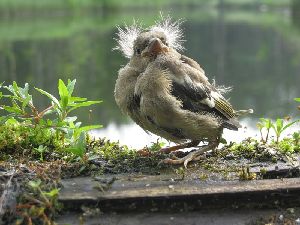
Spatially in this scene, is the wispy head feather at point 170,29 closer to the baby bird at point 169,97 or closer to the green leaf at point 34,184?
the baby bird at point 169,97

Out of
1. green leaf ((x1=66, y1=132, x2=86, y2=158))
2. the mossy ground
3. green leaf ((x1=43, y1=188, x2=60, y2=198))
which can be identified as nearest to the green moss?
the mossy ground

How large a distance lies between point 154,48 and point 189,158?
948 millimetres

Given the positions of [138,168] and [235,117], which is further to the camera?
[235,117]

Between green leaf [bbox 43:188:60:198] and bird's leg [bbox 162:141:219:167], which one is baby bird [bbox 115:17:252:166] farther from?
green leaf [bbox 43:188:60:198]

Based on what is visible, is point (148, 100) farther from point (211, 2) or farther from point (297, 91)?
point (211, 2)

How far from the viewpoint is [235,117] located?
4438 mm

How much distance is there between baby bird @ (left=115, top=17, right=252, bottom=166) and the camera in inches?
150

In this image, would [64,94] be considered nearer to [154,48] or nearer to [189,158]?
[154,48]

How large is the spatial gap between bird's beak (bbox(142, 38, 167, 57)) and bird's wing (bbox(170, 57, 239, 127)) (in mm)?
236

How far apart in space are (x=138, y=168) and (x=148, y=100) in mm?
536

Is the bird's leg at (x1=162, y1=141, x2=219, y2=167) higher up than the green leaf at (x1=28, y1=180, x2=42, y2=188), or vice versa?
the green leaf at (x1=28, y1=180, x2=42, y2=188)

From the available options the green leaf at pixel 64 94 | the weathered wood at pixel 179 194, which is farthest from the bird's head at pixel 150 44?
the weathered wood at pixel 179 194

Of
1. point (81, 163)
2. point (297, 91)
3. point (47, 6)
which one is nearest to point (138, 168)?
point (81, 163)

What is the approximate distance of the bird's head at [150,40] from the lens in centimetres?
410
